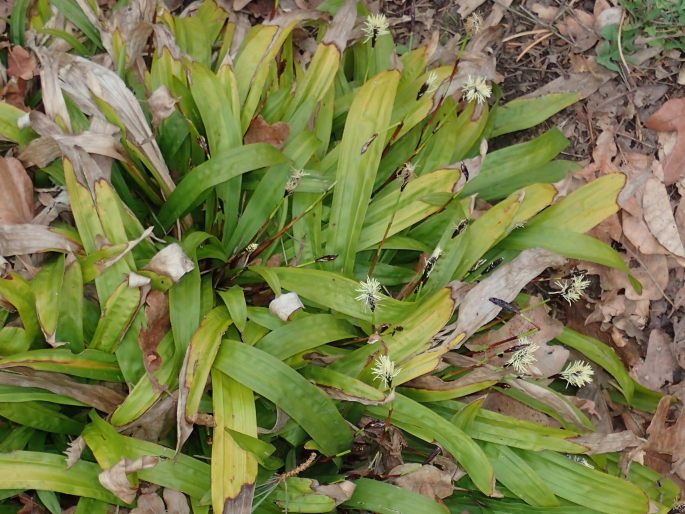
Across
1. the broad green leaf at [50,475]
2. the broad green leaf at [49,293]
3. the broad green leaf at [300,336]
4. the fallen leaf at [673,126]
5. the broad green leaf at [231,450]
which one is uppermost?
the fallen leaf at [673,126]

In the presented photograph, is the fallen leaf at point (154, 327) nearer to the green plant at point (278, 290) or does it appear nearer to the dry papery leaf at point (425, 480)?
the green plant at point (278, 290)

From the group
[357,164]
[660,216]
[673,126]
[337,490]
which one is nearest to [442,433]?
[337,490]

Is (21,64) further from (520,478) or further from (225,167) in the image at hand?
(520,478)

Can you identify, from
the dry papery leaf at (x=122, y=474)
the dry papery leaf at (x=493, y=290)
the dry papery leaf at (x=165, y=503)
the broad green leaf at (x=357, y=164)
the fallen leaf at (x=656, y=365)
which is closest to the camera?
the dry papery leaf at (x=122, y=474)

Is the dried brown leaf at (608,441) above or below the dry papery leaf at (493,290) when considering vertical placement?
below

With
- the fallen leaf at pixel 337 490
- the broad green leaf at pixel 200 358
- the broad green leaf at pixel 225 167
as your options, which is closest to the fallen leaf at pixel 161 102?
the broad green leaf at pixel 225 167

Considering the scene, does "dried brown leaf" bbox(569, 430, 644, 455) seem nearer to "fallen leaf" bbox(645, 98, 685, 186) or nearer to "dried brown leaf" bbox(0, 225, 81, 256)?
"fallen leaf" bbox(645, 98, 685, 186)

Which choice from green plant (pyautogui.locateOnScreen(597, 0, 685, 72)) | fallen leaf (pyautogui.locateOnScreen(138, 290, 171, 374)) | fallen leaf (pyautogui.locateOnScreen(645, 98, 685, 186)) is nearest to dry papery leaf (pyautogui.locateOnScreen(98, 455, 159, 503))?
fallen leaf (pyautogui.locateOnScreen(138, 290, 171, 374))
